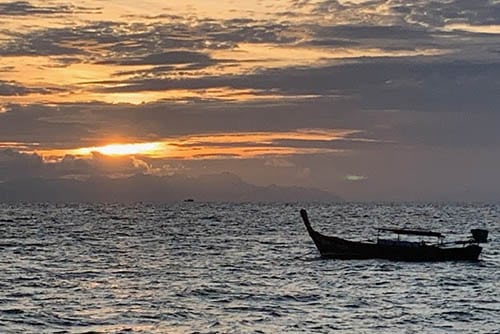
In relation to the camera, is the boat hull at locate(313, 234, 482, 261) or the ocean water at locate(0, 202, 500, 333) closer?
the ocean water at locate(0, 202, 500, 333)

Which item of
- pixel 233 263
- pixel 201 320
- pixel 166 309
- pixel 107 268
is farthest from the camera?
pixel 233 263

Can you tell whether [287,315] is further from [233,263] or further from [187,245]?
[187,245]

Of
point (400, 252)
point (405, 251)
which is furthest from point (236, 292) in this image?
point (405, 251)

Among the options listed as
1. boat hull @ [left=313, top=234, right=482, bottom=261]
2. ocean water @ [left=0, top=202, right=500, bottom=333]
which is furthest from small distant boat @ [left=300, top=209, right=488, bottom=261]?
ocean water @ [left=0, top=202, right=500, bottom=333]

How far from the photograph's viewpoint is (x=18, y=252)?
67.2 metres

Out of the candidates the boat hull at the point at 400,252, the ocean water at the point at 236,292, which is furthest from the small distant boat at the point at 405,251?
the ocean water at the point at 236,292

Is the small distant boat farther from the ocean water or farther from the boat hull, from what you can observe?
the ocean water

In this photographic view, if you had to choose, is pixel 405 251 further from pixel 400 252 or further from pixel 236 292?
pixel 236 292

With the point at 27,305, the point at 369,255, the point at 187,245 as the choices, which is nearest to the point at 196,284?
the point at 27,305

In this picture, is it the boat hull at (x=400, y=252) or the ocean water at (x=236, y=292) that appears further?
the boat hull at (x=400, y=252)

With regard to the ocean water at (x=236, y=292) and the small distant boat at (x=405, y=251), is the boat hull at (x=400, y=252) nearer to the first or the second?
the small distant boat at (x=405, y=251)

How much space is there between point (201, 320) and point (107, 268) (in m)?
22.6

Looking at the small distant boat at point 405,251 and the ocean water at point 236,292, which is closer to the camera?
the ocean water at point 236,292

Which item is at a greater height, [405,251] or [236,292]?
[405,251]
